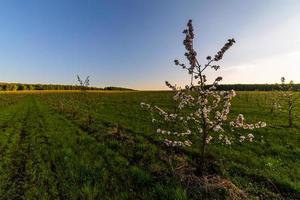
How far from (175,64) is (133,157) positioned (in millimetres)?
5239

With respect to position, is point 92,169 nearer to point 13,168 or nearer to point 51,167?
point 51,167

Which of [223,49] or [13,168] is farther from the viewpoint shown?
[13,168]

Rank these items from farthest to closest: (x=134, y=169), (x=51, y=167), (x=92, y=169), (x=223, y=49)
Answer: (x=51, y=167) < (x=92, y=169) < (x=134, y=169) < (x=223, y=49)

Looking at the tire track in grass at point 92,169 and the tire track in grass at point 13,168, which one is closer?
the tire track in grass at point 92,169

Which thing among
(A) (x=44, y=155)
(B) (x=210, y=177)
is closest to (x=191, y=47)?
(B) (x=210, y=177)

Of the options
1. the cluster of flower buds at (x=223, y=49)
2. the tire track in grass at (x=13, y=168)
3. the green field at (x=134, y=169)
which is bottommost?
the tire track in grass at (x=13, y=168)

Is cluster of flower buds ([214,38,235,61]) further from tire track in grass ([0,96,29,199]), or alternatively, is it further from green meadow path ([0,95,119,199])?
tire track in grass ([0,96,29,199])

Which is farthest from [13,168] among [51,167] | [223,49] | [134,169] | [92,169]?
[223,49]

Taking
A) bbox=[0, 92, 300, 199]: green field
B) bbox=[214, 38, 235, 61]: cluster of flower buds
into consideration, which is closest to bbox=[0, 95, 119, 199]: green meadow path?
bbox=[0, 92, 300, 199]: green field

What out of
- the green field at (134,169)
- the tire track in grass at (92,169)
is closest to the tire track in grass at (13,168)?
the green field at (134,169)

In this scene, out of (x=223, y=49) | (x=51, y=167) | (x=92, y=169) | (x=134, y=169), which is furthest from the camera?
(x=51, y=167)

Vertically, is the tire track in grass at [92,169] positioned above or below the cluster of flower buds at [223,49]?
below

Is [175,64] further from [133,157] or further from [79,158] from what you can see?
[79,158]

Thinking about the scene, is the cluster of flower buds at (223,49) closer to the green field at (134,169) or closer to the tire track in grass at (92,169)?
the green field at (134,169)
